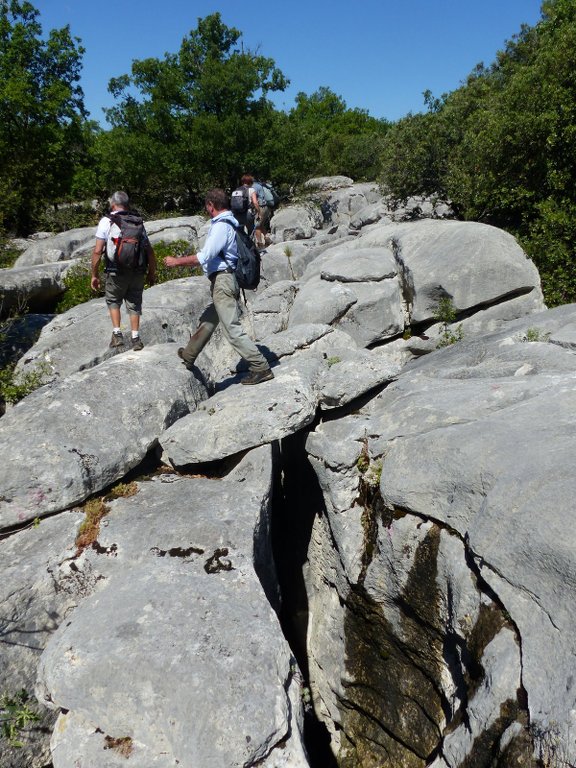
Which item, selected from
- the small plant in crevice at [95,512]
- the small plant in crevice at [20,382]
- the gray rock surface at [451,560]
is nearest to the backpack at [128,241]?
the small plant in crevice at [20,382]

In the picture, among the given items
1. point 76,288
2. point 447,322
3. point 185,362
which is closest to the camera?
point 185,362

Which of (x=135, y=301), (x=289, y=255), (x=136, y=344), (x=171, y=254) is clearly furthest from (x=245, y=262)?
(x=289, y=255)

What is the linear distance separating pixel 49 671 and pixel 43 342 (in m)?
7.29

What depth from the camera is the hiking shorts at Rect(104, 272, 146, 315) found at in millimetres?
8711

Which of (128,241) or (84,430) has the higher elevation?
(128,241)

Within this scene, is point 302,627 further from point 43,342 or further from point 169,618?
point 43,342

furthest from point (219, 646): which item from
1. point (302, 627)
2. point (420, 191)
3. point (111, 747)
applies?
point (420, 191)

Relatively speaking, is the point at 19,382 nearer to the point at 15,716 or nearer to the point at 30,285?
the point at 30,285

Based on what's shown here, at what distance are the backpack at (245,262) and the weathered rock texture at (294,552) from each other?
165cm

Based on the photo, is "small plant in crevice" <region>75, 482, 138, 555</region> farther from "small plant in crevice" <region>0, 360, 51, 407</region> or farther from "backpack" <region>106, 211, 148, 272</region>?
"backpack" <region>106, 211, 148, 272</region>

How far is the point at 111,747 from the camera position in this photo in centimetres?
424

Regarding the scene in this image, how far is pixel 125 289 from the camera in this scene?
8844 millimetres

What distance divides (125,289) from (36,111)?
33.4 m

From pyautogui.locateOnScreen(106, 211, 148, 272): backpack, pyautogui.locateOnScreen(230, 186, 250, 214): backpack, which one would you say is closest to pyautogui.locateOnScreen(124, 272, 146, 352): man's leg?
pyautogui.locateOnScreen(106, 211, 148, 272): backpack
